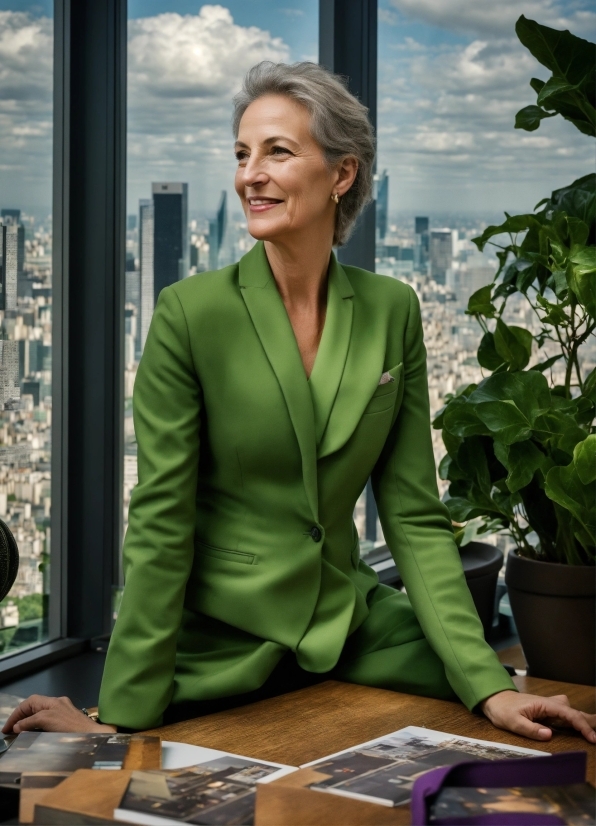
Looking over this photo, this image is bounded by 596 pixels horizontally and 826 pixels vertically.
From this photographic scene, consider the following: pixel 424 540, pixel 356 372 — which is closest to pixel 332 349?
pixel 356 372

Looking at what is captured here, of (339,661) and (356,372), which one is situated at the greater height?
(356,372)

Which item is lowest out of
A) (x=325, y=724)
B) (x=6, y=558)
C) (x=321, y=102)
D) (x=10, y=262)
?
(x=325, y=724)

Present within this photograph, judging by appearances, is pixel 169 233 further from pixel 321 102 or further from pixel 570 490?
pixel 570 490

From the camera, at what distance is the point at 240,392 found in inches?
78.4

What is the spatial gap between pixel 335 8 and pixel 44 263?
52.9 inches

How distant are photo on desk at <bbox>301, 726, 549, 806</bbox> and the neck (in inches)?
32.9

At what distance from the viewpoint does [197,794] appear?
4.90ft

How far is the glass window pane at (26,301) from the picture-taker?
2.81 metres

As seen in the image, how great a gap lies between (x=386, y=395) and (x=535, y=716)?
64 centimetres

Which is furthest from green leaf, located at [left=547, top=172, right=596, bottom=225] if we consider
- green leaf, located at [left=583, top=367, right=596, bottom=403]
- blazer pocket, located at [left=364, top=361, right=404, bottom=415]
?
blazer pocket, located at [left=364, top=361, right=404, bottom=415]

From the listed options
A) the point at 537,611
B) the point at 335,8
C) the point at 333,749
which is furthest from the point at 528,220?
the point at 333,749

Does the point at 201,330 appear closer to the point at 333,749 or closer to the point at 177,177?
the point at 333,749

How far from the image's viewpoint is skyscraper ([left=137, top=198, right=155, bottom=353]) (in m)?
3.22

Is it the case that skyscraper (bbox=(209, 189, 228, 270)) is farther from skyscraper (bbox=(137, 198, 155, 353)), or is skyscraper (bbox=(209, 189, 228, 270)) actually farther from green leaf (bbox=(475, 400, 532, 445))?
green leaf (bbox=(475, 400, 532, 445))
